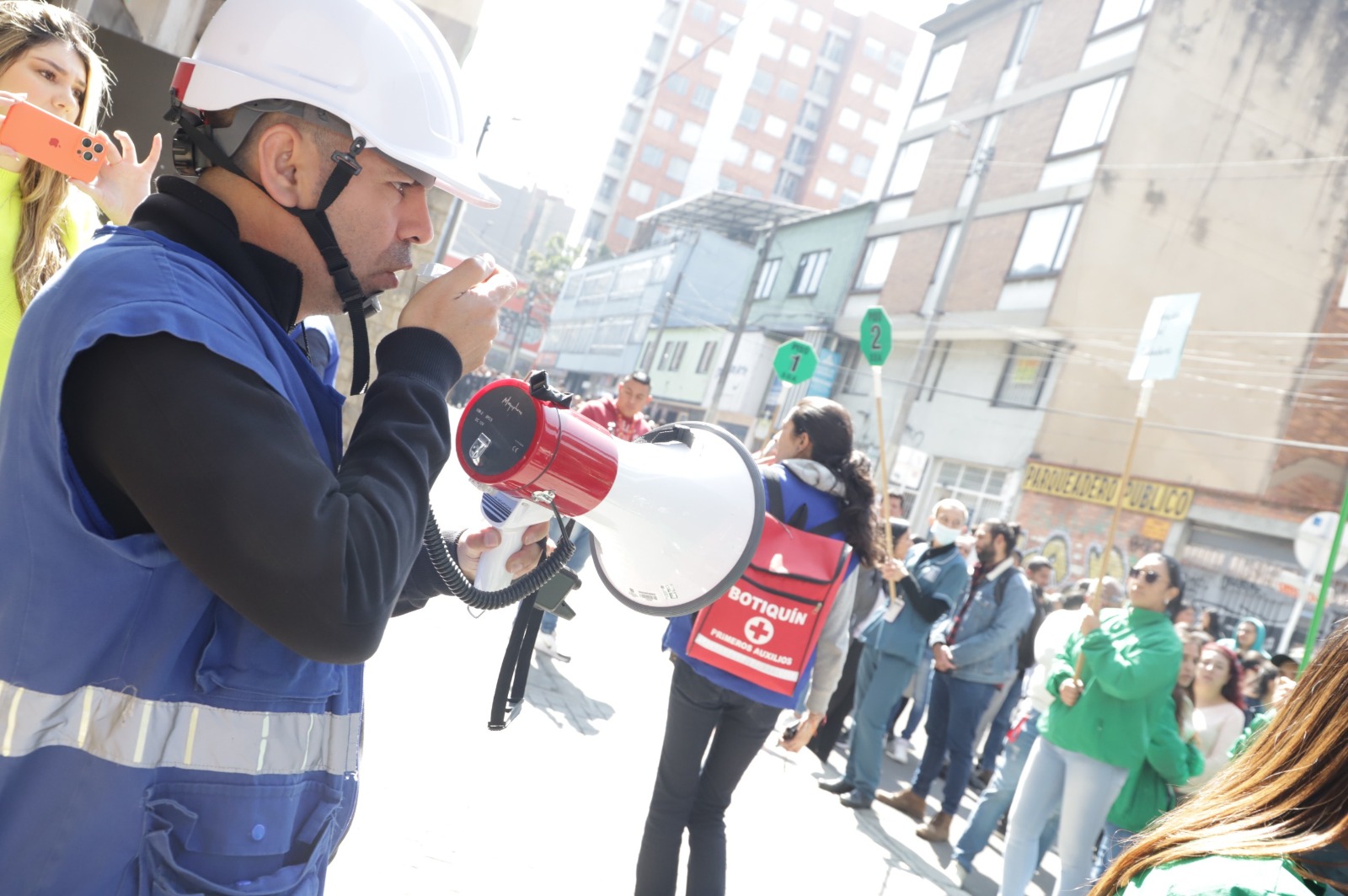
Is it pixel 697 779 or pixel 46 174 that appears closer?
pixel 46 174

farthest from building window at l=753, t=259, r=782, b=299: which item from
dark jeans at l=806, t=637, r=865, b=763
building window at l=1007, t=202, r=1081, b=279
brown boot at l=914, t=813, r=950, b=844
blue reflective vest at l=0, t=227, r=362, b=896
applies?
blue reflective vest at l=0, t=227, r=362, b=896

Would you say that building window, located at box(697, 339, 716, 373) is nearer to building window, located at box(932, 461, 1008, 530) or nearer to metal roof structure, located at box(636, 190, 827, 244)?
metal roof structure, located at box(636, 190, 827, 244)

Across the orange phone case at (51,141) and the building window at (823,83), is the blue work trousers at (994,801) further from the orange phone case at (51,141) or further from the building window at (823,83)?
the building window at (823,83)

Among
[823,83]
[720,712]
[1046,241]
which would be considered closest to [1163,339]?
[720,712]

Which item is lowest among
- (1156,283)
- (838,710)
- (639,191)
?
(838,710)

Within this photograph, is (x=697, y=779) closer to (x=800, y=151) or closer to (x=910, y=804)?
(x=910, y=804)

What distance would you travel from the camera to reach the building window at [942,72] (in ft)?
96.2

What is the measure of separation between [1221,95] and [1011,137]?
484cm

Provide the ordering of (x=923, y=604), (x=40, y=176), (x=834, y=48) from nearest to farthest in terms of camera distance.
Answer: (x=40, y=176), (x=923, y=604), (x=834, y=48)

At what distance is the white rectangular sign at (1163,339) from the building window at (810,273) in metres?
25.8

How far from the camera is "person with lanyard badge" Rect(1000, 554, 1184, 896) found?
4.74m

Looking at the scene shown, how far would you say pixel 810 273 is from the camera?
33.9 meters

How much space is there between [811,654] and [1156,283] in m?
20.6

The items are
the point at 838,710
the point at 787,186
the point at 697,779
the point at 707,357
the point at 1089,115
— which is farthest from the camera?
the point at 787,186
